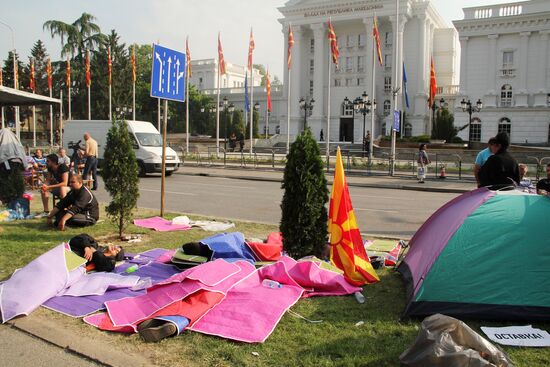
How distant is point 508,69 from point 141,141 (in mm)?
43576

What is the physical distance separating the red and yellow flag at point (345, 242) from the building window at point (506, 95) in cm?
5186

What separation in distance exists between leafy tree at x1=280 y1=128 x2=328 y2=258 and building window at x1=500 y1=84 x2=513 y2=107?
51736mm

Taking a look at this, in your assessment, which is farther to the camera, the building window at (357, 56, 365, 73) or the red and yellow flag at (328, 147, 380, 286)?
the building window at (357, 56, 365, 73)

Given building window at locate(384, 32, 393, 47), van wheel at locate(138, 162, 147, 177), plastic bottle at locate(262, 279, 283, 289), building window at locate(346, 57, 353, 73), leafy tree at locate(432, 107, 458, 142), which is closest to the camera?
plastic bottle at locate(262, 279, 283, 289)

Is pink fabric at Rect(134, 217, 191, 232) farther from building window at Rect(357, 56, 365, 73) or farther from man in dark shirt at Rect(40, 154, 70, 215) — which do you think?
building window at Rect(357, 56, 365, 73)

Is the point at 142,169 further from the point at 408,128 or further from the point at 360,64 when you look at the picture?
the point at 360,64

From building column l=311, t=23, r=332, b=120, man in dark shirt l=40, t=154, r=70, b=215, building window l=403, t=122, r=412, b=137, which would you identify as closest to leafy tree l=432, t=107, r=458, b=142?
building window l=403, t=122, r=412, b=137

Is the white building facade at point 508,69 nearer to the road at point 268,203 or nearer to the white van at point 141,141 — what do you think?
the white van at point 141,141

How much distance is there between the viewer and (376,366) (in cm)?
378

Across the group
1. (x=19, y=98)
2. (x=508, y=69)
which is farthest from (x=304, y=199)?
(x=508, y=69)

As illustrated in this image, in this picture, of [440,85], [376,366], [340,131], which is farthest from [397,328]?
[440,85]

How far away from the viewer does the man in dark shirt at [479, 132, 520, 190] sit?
6789mm

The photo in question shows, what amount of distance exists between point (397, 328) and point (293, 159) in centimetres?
264

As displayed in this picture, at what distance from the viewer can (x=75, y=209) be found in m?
9.08
